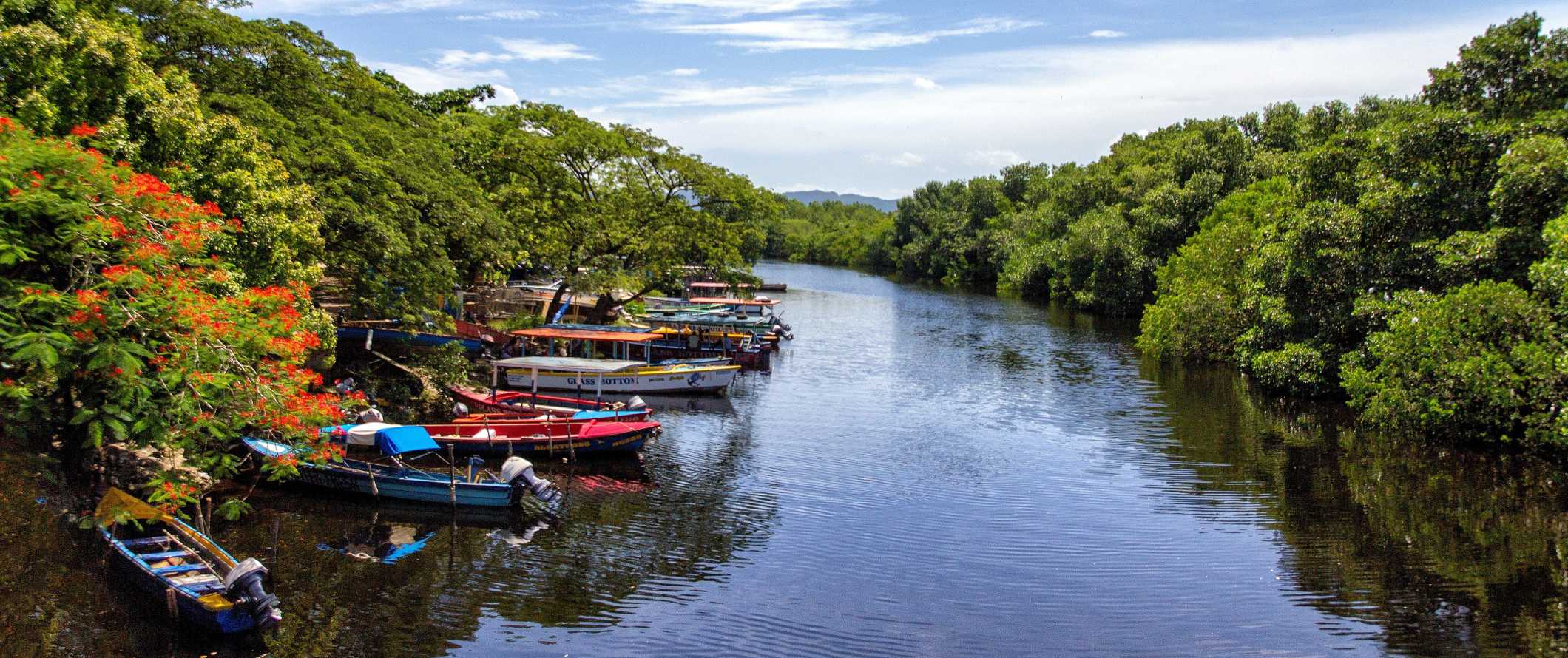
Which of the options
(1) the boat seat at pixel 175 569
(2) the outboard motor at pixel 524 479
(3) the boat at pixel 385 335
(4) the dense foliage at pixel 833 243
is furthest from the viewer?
(4) the dense foliage at pixel 833 243

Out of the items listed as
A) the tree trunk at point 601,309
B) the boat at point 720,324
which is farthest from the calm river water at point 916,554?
the boat at point 720,324

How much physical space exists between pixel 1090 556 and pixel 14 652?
1886cm

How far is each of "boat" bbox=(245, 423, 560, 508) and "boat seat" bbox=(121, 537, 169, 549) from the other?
4.21m

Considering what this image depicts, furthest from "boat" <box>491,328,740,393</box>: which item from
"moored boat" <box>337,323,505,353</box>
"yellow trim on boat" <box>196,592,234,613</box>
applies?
"yellow trim on boat" <box>196,592,234,613</box>

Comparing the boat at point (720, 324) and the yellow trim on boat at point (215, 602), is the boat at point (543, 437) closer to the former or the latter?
the yellow trim on boat at point (215, 602)

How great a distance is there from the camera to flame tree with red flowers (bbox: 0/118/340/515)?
1503 centimetres

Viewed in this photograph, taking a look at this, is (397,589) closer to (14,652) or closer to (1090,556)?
(14,652)

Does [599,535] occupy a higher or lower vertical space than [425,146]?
lower

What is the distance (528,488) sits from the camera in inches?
923

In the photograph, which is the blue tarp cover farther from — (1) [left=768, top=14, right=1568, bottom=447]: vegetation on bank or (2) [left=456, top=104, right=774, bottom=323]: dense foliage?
(1) [left=768, top=14, right=1568, bottom=447]: vegetation on bank

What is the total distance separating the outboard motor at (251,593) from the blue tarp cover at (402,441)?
25.7ft

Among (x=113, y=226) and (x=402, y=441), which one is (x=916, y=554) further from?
(x=113, y=226)

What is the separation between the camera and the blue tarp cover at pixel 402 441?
23641 millimetres

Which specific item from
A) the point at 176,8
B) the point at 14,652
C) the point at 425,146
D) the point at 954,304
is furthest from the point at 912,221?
the point at 14,652
